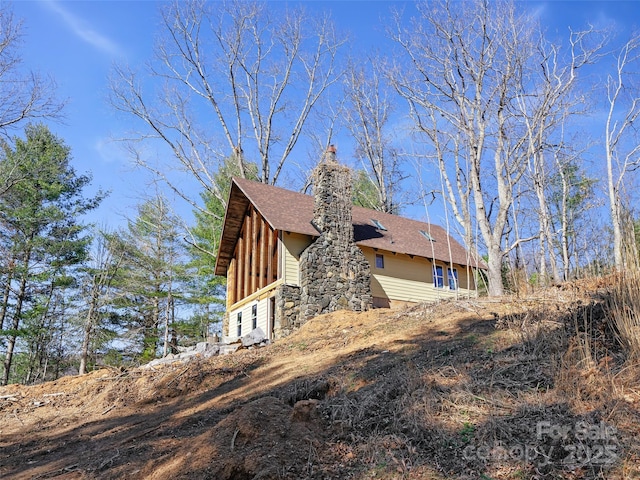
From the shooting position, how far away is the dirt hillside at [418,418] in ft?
13.0

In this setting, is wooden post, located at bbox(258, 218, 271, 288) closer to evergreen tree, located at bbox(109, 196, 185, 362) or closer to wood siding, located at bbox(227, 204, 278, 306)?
wood siding, located at bbox(227, 204, 278, 306)

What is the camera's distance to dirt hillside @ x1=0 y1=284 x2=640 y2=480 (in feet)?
13.0

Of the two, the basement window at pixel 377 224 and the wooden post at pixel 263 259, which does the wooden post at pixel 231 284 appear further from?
the basement window at pixel 377 224

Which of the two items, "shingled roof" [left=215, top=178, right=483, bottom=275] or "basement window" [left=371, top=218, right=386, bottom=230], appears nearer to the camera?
"shingled roof" [left=215, top=178, right=483, bottom=275]

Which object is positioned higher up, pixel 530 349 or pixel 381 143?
pixel 381 143

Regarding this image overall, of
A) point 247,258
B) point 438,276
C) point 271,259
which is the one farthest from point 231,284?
point 438,276

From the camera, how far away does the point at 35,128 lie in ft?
87.9

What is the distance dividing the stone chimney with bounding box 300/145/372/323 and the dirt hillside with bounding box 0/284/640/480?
871cm

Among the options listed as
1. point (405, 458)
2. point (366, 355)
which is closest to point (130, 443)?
point (366, 355)

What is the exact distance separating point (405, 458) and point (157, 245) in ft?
90.5

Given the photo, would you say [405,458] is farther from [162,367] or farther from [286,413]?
[162,367]

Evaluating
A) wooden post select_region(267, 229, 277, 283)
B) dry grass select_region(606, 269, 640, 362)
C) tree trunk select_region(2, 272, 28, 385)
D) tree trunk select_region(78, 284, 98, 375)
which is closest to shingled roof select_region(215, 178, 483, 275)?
wooden post select_region(267, 229, 277, 283)

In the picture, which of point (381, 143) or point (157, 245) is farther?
point (381, 143)

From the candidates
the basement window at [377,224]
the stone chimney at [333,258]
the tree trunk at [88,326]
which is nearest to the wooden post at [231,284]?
the stone chimney at [333,258]
